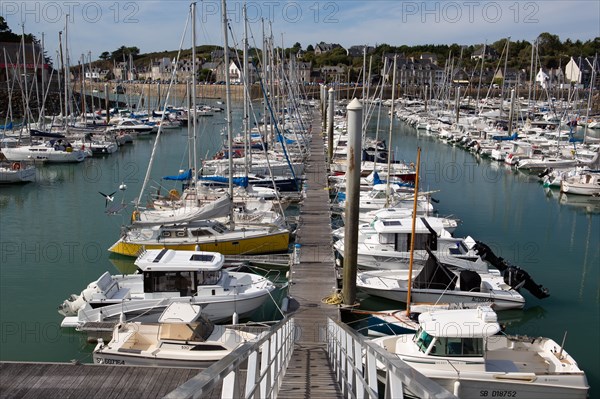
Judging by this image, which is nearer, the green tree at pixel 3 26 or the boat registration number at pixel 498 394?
the boat registration number at pixel 498 394

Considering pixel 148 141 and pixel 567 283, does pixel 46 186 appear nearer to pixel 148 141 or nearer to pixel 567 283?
pixel 148 141

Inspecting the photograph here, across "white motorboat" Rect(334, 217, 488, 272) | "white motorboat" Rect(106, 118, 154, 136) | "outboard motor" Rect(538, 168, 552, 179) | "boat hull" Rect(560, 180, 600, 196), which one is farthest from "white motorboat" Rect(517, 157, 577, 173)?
"white motorboat" Rect(106, 118, 154, 136)

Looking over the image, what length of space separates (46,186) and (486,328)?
33.7 metres

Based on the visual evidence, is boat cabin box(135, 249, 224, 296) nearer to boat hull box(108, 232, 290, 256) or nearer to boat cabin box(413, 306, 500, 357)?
boat hull box(108, 232, 290, 256)

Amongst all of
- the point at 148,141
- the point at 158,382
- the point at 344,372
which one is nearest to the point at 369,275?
the point at 158,382

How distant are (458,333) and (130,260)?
1482 cm

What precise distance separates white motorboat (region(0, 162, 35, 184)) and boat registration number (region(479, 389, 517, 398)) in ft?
112

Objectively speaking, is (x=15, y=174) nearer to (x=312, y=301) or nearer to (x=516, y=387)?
(x=312, y=301)

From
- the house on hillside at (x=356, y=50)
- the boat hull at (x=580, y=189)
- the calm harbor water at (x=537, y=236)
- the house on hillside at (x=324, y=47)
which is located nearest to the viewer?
the calm harbor water at (x=537, y=236)

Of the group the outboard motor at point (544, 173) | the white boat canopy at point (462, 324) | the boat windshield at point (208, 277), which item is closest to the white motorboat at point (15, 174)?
the boat windshield at point (208, 277)

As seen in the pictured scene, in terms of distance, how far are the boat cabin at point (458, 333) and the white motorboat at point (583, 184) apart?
28107 millimetres

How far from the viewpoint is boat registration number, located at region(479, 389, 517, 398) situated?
12133mm

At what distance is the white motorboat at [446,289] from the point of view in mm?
17439

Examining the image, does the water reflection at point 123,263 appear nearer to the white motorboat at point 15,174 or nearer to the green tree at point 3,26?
the white motorboat at point 15,174
